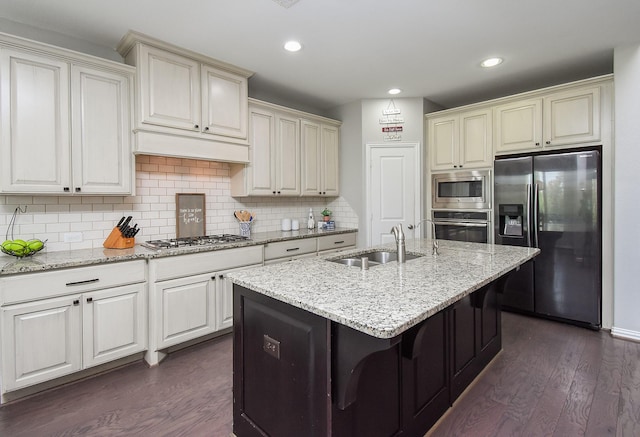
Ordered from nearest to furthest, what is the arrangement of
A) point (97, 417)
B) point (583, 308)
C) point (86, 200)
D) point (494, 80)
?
point (97, 417), point (86, 200), point (583, 308), point (494, 80)

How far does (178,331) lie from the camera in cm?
263

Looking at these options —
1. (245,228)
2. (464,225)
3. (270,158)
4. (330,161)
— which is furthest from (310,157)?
(464,225)

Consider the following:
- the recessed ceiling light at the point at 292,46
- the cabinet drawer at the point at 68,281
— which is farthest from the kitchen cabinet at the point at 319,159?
the cabinet drawer at the point at 68,281

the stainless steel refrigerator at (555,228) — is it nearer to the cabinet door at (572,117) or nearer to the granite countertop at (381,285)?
the cabinet door at (572,117)

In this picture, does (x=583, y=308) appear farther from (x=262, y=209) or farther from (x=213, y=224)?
(x=213, y=224)

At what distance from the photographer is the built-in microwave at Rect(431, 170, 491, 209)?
3.74 metres

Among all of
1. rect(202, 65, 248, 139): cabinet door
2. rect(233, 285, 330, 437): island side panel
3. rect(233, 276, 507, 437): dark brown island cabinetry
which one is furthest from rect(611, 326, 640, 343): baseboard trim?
rect(202, 65, 248, 139): cabinet door

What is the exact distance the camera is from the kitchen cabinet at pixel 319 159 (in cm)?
408

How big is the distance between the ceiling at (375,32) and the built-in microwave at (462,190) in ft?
3.52

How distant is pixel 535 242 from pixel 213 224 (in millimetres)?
3387

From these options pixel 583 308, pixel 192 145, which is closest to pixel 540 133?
pixel 583 308

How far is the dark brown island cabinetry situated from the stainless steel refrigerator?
195 cm

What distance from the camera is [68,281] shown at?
2143mm

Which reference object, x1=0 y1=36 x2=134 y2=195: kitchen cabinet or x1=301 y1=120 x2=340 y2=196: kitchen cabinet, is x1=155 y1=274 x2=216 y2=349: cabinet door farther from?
x1=301 y1=120 x2=340 y2=196: kitchen cabinet
